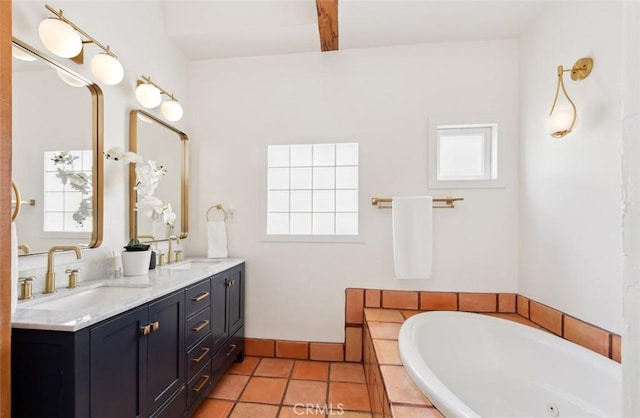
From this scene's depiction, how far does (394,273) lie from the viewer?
210 centimetres

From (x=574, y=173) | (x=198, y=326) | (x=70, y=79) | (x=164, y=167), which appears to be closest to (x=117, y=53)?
(x=70, y=79)

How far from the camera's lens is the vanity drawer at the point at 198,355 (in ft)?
4.74

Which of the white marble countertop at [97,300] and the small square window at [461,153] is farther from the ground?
the small square window at [461,153]

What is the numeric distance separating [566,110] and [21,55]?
260cm

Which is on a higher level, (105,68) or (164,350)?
(105,68)

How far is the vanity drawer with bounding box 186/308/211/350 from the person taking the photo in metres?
1.45

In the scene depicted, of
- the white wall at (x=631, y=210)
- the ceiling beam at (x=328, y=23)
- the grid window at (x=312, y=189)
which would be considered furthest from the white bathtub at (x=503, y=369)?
the ceiling beam at (x=328, y=23)

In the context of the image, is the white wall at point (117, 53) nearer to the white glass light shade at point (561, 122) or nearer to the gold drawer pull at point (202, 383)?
the gold drawer pull at point (202, 383)

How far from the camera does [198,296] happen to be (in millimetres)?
1541

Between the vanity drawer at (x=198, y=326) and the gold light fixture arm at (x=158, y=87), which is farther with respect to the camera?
the gold light fixture arm at (x=158, y=87)

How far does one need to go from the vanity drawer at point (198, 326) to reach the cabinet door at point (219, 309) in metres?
0.06

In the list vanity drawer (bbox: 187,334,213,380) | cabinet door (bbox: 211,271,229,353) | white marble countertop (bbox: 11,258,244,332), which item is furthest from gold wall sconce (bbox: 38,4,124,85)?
vanity drawer (bbox: 187,334,213,380)

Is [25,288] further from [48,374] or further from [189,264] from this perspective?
[189,264]

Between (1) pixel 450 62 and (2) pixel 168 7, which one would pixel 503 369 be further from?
(2) pixel 168 7
